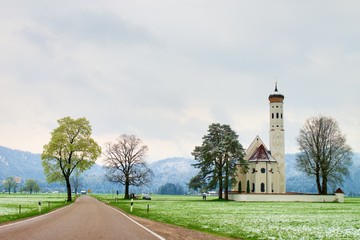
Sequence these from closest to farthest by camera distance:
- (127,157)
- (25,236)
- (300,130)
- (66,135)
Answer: (25,236) → (66,135) → (300,130) → (127,157)

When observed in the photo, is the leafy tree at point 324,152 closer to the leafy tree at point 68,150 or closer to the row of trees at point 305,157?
the row of trees at point 305,157

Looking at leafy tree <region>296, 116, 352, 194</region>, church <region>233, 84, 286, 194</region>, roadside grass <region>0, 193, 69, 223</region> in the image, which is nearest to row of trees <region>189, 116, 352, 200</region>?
leafy tree <region>296, 116, 352, 194</region>

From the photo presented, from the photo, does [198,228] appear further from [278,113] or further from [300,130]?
[278,113]

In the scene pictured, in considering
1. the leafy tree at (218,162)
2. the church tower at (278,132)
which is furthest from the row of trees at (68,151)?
the church tower at (278,132)

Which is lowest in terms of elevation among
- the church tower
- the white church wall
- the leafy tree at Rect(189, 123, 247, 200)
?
the white church wall

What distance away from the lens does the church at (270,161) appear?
90.6 metres

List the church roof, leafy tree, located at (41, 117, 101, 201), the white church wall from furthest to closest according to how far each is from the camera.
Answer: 1. the church roof
2. the white church wall
3. leafy tree, located at (41, 117, 101, 201)

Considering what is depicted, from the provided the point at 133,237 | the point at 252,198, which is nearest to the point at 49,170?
the point at 252,198

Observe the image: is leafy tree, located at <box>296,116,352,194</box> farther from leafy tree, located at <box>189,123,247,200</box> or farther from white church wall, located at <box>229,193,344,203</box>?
leafy tree, located at <box>189,123,247,200</box>

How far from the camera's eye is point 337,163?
76.2m

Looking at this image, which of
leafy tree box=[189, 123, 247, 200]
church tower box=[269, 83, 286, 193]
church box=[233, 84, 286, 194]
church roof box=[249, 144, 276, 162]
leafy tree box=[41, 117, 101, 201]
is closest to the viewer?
leafy tree box=[41, 117, 101, 201]

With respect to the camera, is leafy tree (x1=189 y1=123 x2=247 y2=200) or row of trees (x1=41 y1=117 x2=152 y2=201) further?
leafy tree (x1=189 y1=123 x2=247 y2=200)

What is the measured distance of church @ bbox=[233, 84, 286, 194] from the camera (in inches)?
3565

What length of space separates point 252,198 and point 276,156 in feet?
80.4
